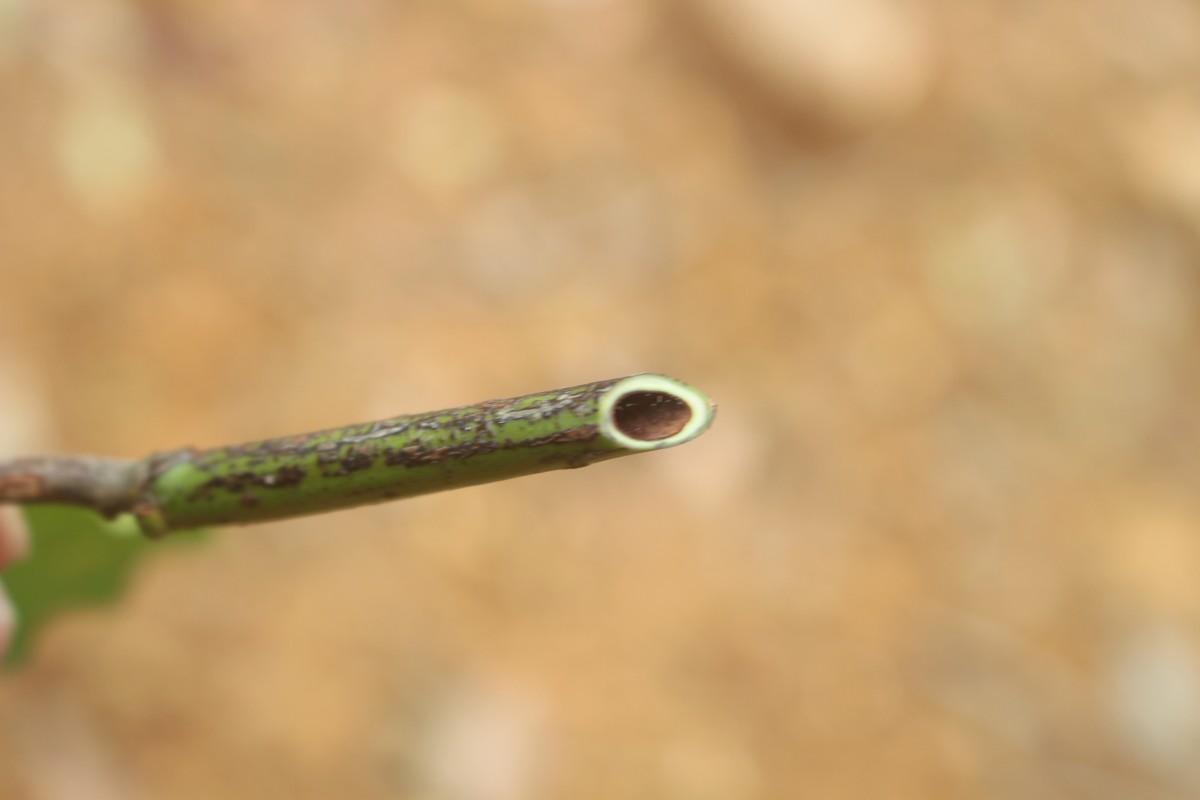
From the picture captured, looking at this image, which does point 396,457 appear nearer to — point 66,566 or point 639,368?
point 66,566

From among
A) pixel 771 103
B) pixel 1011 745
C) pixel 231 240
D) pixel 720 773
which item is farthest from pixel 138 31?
pixel 1011 745

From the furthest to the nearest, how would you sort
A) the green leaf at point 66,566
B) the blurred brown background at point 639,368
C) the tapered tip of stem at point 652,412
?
the blurred brown background at point 639,368 < the green leaf at point 66,566 < the tapered tip of stem at point 652,412

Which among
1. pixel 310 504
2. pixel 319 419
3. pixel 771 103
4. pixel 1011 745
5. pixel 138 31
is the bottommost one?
pixel 310 504

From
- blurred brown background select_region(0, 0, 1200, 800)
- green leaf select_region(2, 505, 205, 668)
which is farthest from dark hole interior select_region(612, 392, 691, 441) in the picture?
blurred brown background select_region(0, 0, 1200, 800)

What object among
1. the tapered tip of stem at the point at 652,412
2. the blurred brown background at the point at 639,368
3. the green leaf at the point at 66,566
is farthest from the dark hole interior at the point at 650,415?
the blurred brown background at the point at 639,368

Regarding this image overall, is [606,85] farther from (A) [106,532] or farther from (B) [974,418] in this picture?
(A) [106,532]

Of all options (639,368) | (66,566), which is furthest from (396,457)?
(639,368)

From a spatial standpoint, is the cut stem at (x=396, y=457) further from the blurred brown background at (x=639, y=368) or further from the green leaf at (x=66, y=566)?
the blurred brown background at (x=639, y=368)
